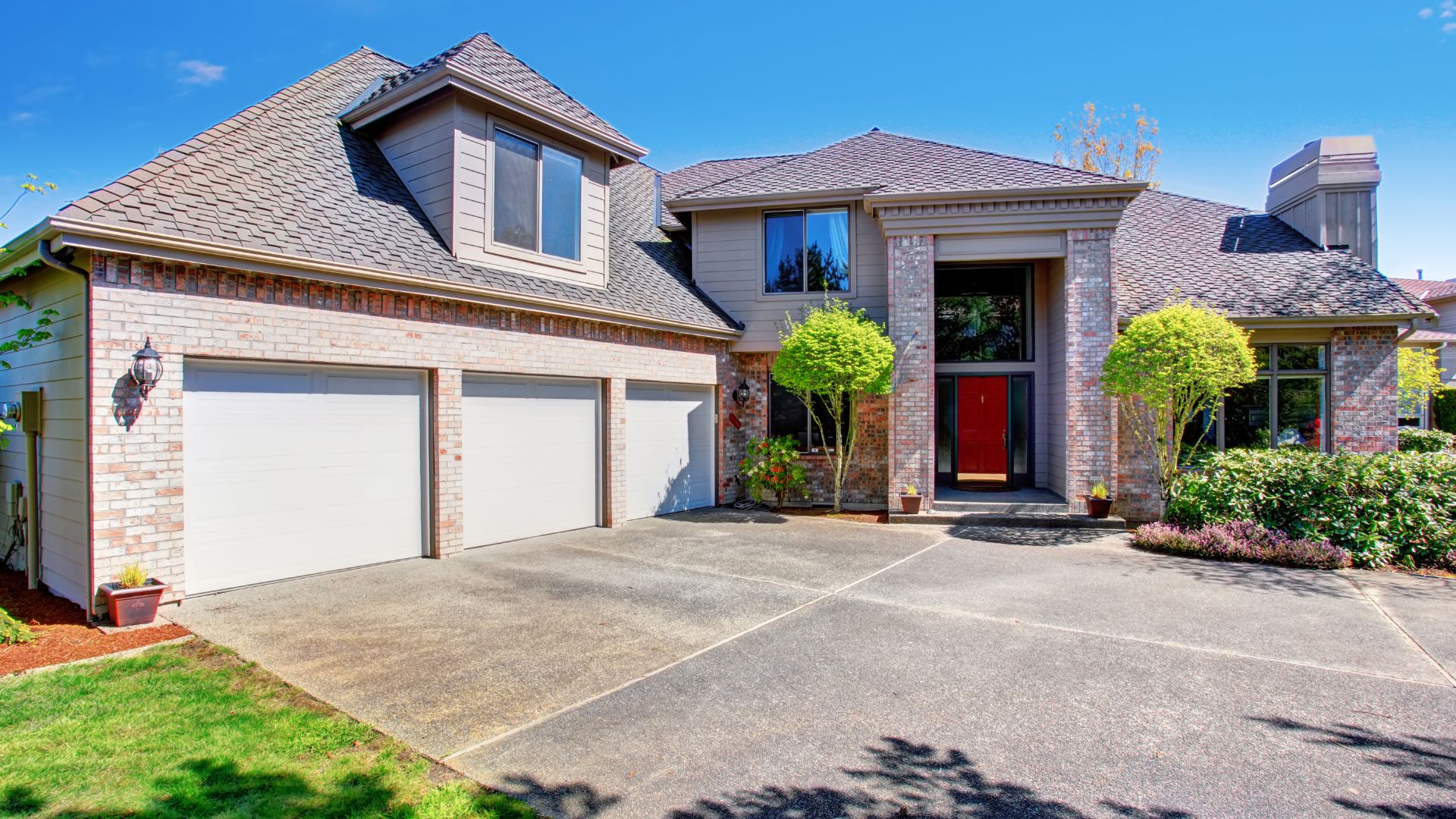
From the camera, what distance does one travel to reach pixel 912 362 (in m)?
11.9

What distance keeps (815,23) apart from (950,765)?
11.1m

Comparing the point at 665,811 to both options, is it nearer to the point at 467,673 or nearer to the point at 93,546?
the point at 467,673

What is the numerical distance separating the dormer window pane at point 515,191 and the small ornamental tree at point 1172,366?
8863 millimetres

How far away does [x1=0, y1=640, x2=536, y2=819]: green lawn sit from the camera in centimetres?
314

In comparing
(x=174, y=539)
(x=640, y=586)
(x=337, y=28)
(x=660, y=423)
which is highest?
(x=337, y=28)

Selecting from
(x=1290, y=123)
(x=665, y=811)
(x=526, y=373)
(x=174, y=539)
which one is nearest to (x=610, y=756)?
(x=665, y=811)

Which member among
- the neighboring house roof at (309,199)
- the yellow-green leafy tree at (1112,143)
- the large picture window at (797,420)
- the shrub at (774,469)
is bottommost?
the shrub at (774,469)

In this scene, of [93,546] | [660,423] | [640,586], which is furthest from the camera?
[660,423]

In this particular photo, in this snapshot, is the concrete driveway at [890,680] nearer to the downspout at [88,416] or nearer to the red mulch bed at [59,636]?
the red mulch bed at [59,636]

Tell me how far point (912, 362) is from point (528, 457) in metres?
6.58

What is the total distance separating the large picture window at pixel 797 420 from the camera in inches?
527

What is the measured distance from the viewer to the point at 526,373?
31.2 ft

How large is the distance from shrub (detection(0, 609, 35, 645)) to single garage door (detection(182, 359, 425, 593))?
43.3 inches

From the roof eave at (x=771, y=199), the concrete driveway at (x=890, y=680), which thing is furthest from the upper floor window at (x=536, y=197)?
the concrete driveway at (x=890, y=680)
